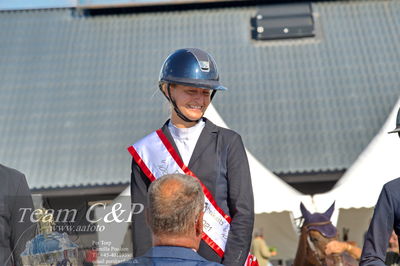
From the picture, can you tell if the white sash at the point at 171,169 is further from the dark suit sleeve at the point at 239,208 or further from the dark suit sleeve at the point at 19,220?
the dark suit sleeve at the point at 19,220

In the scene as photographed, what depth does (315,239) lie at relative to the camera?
26.2 ft

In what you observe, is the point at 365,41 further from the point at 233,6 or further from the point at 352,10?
the point at 233,6

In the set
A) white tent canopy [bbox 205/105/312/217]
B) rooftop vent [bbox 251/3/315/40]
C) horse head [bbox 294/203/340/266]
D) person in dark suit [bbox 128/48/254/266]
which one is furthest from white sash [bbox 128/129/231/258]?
rooftop vent [bbox 251/3/315/40]

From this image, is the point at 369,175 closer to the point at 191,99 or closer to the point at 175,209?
the point at 191,99

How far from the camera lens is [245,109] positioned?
18.8 meters

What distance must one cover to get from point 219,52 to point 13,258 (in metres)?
16.9

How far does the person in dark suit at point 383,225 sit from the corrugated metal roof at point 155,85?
1212 centimetres

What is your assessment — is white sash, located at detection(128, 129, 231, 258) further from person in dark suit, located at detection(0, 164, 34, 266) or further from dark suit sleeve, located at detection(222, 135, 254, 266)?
person in dark suit, located at detection(0, 164, 34, 266)

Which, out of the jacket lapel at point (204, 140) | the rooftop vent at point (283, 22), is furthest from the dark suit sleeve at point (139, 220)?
the rooftop vent at point (283, 22)

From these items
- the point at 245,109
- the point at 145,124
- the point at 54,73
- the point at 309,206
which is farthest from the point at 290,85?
the point at 309,206

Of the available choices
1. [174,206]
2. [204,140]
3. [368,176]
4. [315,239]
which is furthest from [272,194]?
[174,206]

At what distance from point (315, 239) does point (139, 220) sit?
424 cm

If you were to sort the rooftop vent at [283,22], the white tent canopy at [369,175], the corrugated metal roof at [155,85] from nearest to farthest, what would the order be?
the white tent canopy at [369,175] → the corrugated metal roof at [155,85] → the rooftop vent at [283,22]

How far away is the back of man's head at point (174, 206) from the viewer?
291 cm
